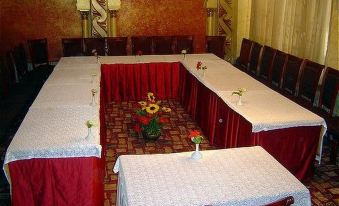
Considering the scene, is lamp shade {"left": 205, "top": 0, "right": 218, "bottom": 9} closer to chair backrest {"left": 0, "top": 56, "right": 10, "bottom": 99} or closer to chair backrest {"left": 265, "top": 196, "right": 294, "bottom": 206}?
chair backrest {"left": 0, "top": 56, "right": 10, "bottom": 99}

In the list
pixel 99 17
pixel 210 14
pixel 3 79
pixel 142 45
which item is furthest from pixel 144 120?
pixel 210 14

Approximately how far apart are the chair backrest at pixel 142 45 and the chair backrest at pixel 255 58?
201 cm

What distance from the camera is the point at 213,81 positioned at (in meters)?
5.55

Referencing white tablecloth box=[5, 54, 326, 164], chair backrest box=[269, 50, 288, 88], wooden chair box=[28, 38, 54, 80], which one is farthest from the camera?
wooden chair box=[28, 38, 54, 80]

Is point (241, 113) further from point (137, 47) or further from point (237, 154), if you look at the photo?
point (137, 47)

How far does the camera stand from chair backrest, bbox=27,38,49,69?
25.5 ft

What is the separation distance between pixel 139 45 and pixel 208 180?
5.54 meters

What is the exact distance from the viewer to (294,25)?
7.08 m

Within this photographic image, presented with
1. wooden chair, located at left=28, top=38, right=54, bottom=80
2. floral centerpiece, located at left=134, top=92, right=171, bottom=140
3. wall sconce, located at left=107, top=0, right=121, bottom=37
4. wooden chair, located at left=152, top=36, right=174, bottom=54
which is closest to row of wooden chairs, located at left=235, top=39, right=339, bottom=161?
wooden chair, located at left=152, top=36, right=174, bottom=54

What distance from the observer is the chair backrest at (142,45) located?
26.6ft

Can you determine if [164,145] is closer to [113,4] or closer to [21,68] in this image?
[21,68]

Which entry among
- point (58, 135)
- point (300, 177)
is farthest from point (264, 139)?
point (58, 135)

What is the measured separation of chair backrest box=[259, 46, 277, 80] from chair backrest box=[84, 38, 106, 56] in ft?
9.82

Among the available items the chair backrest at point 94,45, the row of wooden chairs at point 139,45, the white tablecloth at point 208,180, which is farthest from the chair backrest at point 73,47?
the white tablecloth at point 208,180
